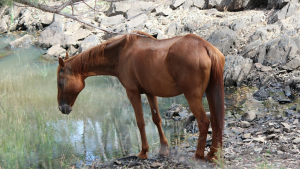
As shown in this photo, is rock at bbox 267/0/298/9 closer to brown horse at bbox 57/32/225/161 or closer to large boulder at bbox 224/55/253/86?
large boulder at bbox 224/55/253/86

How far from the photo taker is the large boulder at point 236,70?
950cm

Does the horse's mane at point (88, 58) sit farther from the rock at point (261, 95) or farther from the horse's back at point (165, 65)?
the rock at point (261, 95)

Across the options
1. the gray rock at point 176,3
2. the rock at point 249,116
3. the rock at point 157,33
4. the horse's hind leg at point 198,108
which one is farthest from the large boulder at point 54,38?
the horse's hind leg at point 198,108

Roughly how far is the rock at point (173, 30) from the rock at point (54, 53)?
196 inches

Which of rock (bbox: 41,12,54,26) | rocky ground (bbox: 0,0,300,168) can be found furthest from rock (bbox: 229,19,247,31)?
rock (bbox: 41,12,54,26)

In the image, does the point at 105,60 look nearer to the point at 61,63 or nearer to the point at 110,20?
the point at 61,63

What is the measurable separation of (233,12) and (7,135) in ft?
36.5

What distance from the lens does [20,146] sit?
5824 mm

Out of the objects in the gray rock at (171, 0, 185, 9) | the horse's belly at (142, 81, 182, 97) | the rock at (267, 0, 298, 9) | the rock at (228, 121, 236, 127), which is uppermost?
the rock at (267, 0, 298, 9)

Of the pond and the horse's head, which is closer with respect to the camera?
the horse's head

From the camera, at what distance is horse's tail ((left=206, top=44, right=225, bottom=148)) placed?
4.25 m

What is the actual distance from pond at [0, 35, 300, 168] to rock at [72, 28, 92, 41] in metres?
5.82

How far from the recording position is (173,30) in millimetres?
14625

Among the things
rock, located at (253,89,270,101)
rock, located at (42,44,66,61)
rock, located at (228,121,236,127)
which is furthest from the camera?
rock, located at (42,44,66,61)
